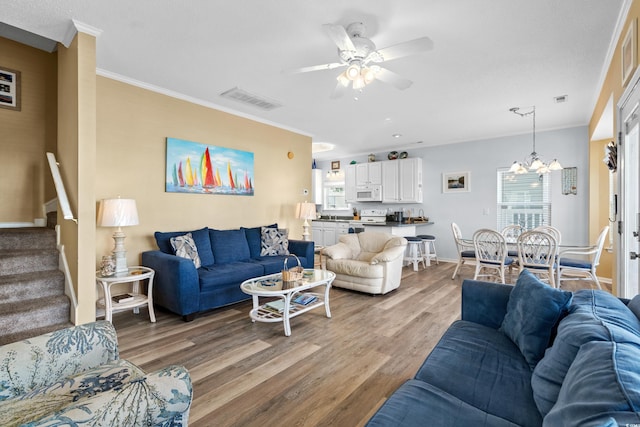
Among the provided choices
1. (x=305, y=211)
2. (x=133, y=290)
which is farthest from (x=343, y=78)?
(x=133, y=290)

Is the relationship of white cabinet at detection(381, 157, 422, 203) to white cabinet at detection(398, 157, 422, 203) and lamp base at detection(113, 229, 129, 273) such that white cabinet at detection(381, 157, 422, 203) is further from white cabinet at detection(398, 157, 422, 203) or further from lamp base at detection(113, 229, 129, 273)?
lamp base at detection(113, 229, 129, 273)

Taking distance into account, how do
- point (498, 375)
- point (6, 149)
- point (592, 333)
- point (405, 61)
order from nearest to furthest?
point (592, 333), point (498, 375), point (405, 61), point (6, 149)

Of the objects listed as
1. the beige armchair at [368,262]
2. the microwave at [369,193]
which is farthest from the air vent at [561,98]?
the microwave at [369,193]

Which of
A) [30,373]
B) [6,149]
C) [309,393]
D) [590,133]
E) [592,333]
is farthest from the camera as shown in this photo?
[590,133]

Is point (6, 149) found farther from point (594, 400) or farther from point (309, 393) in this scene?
point (594, 400)

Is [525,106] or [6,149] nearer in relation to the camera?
[6,149]

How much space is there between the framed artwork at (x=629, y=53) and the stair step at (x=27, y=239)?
17.1 feet

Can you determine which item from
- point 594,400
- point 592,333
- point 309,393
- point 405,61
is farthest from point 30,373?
point 405,61

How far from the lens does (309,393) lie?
2.01m

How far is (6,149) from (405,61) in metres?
4.52

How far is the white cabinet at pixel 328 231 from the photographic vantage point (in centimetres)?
731

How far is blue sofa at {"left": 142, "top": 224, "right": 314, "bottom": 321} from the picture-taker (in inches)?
127

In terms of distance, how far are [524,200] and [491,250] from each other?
2.19 meters

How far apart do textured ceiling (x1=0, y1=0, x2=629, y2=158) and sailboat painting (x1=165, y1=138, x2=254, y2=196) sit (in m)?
0.68
